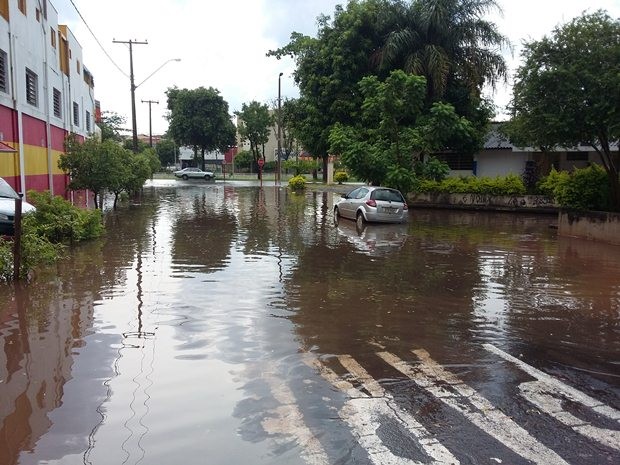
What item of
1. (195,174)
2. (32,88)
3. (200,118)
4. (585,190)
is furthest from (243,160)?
(585,190)

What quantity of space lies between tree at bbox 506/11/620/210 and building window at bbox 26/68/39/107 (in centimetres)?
1587

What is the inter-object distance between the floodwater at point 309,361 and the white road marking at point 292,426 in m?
0.02

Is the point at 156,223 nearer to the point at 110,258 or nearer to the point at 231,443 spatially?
the point at 110,258

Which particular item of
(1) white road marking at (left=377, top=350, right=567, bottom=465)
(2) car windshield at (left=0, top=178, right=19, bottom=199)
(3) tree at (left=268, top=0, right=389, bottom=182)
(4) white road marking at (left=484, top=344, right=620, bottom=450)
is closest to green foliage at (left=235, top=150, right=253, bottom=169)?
(3) tree at (left=268, top=0, right=389, bottom=182)

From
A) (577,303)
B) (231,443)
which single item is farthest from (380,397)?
(577,303)

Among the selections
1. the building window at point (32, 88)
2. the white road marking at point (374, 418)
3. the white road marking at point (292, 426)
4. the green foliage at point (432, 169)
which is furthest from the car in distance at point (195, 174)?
the white road marking at point (292, 426)

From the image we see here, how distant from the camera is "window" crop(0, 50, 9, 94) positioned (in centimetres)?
1664

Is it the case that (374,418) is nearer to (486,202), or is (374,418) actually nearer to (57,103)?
(486,202)

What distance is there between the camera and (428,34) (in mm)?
29750

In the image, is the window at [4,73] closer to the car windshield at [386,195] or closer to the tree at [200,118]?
the car windshield at [386,195]

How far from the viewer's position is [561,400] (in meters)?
4.96

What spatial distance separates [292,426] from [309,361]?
1.56 metres

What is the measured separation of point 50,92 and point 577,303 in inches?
835

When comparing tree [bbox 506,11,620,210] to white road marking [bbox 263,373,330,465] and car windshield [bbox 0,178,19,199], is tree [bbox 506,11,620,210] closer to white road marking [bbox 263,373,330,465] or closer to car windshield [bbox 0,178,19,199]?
white road marking [bbox 263,373,330,465]
